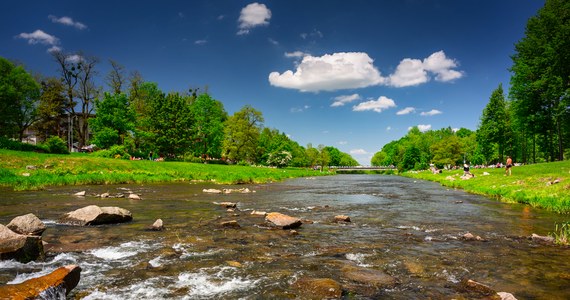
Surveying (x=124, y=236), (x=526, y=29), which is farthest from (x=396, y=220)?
(x=526, y=29)

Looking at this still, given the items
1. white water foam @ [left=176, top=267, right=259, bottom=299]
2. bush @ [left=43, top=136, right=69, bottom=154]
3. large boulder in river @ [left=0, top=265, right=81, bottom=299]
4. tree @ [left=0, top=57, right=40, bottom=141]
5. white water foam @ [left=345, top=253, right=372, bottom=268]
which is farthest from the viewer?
tree @ [left=0, top=57, right=40, bottom=141]

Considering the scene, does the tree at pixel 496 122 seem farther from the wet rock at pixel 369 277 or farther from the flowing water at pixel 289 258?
the wet rock at pixel 369 277

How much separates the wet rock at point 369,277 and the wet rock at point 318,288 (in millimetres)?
714

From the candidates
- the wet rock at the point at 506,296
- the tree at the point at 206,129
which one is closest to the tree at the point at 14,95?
the tree at the point at 206,129

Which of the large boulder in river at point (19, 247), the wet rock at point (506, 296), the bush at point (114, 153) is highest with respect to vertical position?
the bush at point (114, 153)

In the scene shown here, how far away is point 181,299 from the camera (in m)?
5.73

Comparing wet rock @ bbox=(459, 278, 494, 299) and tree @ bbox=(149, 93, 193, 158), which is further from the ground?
tree @ bbox=(149, 93, 193, 158)

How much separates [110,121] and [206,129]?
2227cm

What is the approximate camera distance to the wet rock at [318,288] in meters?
6.00

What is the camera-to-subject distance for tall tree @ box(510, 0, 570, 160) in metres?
45.7

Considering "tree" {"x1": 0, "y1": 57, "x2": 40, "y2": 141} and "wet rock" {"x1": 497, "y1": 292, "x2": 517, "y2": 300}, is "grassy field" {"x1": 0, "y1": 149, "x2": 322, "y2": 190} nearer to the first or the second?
"tree" {"x1": 0, "y1": 57, "x2": 40, "y2": 141}

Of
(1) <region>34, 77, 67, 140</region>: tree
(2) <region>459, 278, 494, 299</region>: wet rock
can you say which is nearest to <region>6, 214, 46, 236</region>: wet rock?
(2) <region>459, 278, 494, 299</region>: wet rock

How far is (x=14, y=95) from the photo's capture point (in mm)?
56938

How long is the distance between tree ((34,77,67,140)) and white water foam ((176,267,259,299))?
78.3 meters
